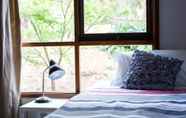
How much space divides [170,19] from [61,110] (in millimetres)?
1796

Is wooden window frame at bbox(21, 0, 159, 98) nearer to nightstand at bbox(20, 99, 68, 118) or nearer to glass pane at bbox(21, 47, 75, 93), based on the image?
glass pane at bbox(21, 47, 75, 93)

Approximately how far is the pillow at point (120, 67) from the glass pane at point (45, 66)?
2.16 ft

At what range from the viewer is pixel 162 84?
9.02 ft

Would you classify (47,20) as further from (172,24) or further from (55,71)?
(172,24)

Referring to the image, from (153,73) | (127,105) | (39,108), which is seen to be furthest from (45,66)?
(127,105)

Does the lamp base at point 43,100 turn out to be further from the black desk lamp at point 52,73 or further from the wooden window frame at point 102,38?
the wooden window frame at point 102,38

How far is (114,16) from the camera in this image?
3510mm

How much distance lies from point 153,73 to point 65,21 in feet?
4.06

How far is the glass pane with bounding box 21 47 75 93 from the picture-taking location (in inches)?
141

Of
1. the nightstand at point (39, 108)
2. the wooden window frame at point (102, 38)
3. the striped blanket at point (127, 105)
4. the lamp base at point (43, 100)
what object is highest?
the wooden window frame at point (102, 38)

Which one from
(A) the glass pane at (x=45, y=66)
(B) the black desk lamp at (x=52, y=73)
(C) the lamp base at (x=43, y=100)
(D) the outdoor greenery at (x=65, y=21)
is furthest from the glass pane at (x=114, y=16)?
(C) the lamp base at (x=43, y=100)

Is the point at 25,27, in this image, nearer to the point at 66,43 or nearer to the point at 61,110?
the point at 66,43

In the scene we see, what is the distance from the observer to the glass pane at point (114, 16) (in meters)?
3.46

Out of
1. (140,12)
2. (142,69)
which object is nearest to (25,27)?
(140,12)
